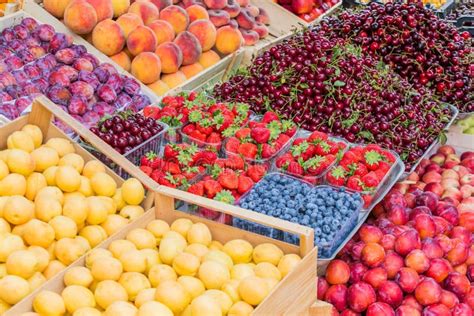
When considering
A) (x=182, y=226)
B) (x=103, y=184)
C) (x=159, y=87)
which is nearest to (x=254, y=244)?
(x=182, y=226)

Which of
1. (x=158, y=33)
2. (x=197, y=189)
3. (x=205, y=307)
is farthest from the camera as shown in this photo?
(x=158, y=33)

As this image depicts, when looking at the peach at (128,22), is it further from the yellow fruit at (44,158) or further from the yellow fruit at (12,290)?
the yellow fruit at (12,290)

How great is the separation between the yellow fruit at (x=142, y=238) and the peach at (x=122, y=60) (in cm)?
183

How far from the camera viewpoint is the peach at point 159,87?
12.0ft

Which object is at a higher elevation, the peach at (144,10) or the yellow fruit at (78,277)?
the yellow fruit at (78,277)

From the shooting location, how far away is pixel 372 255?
2334 millimetres

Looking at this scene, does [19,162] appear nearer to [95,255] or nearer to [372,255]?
[95,255]

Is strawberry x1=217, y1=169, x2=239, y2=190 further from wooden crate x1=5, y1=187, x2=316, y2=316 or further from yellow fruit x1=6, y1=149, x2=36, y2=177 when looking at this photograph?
yellow fruit x1=6, y1=149, x2=36, y2=177

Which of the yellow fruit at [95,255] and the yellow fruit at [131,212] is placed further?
the yellow fruit at [131,212]

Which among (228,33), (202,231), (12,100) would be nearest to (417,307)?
(202,231)

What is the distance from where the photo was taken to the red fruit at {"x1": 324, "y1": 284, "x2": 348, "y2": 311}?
227 cm

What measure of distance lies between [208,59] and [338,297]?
2.19 m

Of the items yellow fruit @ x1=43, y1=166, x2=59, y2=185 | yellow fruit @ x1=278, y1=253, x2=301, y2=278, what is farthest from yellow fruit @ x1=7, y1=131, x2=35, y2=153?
yellow fruit @ x1=278, y1=253, x2=301, y2=278

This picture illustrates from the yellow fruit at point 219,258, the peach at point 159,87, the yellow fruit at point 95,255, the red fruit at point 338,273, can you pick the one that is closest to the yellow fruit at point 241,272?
the yellow fruit at point 219,258
